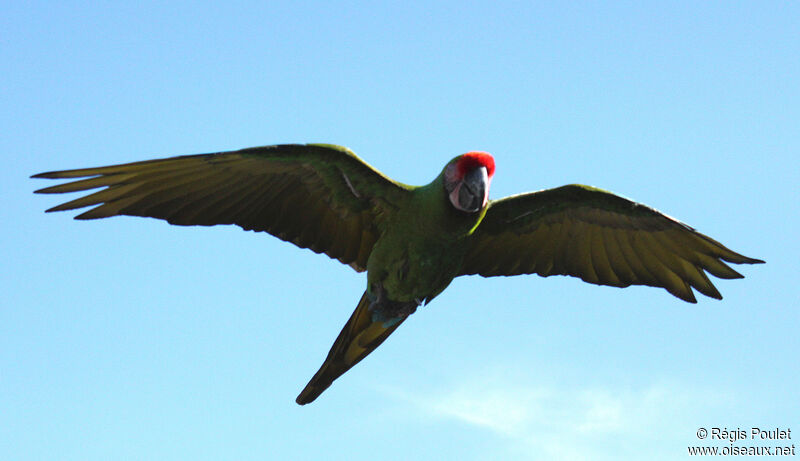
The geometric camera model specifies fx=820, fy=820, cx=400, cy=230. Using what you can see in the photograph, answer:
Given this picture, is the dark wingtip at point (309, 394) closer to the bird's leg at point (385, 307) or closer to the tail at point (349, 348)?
the tail at point (349, 348)

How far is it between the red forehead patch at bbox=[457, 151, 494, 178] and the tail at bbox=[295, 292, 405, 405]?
6.00ft

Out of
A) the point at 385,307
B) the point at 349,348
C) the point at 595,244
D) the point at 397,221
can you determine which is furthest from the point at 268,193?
the point at 595,244

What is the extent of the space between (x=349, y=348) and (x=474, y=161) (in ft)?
7.89

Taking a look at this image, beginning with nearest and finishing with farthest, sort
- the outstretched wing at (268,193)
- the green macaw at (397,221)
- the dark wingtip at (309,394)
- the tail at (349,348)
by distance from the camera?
the green macaw at (397,221) → the outstretched wing at (268,193) → the tail at (349,348) → the dark wingtip at (309,394)

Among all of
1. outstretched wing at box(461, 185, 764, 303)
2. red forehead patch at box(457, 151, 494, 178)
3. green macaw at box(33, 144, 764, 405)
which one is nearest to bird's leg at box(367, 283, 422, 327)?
green macaw at box(33, 144, 764, 405)

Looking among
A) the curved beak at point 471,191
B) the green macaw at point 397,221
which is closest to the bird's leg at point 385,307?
the green macaw at point 397,221

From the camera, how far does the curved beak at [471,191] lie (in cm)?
660

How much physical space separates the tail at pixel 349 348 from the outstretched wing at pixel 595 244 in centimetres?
110

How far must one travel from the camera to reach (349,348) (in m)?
7.96

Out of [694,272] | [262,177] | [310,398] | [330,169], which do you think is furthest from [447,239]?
[694,272]

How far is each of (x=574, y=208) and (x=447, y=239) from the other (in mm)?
1664

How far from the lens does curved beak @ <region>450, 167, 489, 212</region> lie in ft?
21.7

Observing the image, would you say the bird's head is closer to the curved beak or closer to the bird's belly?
the curved beak

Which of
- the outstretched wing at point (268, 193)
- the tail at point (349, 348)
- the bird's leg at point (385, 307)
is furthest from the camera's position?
the tail at point (349, 348)
